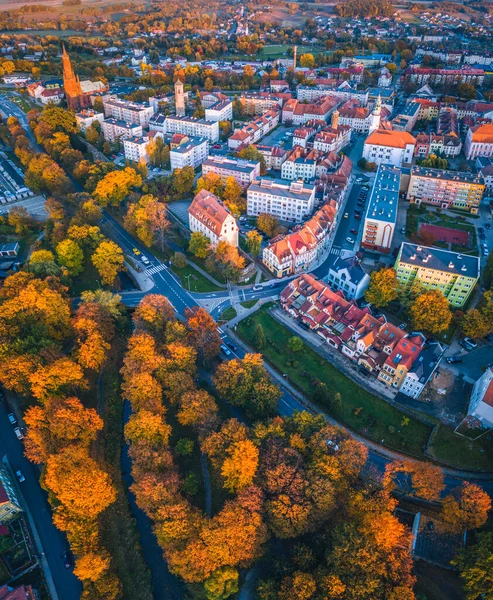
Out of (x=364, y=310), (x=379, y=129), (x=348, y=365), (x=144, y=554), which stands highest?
(x=379, y=129)

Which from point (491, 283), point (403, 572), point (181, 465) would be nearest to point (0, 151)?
point (181, 465)

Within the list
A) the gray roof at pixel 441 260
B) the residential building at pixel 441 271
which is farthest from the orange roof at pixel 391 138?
the residential building at pixel 441 271

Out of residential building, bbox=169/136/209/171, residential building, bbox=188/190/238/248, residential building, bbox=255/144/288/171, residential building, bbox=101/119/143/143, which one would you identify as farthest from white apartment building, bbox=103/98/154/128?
residential building, bbox=188/190/238/248

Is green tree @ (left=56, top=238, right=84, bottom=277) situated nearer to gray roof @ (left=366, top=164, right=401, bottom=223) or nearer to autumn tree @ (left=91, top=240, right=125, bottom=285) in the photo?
autumn tree @ (left=91, top=240, right=125, bottom=285)

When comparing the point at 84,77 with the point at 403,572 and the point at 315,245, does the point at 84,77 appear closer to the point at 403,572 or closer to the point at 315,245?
the point at 315,245

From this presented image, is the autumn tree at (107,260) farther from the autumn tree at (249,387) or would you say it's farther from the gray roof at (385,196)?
the gray roof at (385,196)
